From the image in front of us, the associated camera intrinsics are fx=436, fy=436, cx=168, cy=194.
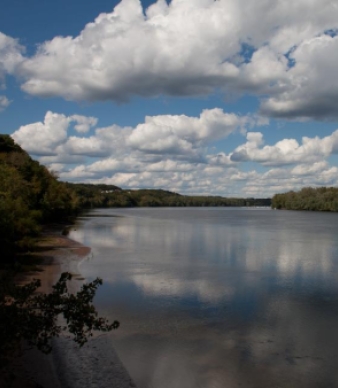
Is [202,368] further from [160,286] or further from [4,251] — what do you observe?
[4,251]

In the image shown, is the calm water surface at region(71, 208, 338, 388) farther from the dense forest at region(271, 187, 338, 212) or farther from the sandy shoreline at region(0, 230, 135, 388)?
the dense forest at region(271, 187, 338, 212)

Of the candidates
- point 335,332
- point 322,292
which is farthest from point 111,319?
point 322,292

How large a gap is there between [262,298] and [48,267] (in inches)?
440

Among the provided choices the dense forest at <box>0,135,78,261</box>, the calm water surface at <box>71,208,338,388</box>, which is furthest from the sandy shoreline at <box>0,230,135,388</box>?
the dense forest at <box>0,135,78,261</box>

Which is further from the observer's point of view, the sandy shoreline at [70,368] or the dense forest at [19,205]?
the dense forest at [19,205]

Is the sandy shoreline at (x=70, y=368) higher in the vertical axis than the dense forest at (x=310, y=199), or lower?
lower

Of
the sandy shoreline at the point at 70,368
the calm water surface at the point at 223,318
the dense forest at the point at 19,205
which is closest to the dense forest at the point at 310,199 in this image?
the dense forest at the point at 19,205

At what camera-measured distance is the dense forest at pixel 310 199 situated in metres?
130

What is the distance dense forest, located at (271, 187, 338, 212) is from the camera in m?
130

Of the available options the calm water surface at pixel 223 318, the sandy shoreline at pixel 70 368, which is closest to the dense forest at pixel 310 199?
the calm water surface at pixel 223 318

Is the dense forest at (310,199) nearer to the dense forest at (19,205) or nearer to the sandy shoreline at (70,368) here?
the dense forest at (19,205)

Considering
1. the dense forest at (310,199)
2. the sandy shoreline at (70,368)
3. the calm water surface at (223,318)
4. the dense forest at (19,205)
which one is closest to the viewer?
the sandy shoreline at (70,368)

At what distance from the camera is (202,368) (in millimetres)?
10203

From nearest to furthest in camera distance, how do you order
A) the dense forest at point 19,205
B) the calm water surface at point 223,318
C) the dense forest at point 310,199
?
1. the calm water surface at point 223,318
2. the dense forest at point 19,205
3. the dense forest at point 310,199
